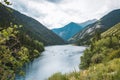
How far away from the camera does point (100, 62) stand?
57938mm

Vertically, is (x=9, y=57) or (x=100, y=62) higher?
(x=9, y=57)

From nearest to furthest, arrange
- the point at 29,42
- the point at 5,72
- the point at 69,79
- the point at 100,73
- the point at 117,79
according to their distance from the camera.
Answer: the point at 5,72
the point at 117,79
the point at 100,73
the point at 69,79
the point at 29,42

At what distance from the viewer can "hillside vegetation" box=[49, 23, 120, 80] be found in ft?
31.3

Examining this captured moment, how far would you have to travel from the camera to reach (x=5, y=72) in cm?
535

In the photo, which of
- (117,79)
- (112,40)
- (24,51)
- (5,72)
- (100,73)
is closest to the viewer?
(5,72)

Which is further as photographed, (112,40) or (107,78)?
(112,40)

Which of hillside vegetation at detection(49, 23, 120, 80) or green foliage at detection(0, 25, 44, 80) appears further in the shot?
hillside vegetation at detection(49, 23, 120, 80)

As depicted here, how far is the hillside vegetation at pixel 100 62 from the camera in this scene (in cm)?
955

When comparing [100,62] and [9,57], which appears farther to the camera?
[100,62]

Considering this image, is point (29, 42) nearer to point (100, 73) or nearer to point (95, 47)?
point (95, 47)

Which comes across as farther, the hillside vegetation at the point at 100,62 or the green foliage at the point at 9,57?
the hillside vegetation at the point at 100,62

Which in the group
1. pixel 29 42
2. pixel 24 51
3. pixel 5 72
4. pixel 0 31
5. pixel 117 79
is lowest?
pixel 117 79

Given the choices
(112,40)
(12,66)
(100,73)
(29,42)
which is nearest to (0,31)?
(12,66)

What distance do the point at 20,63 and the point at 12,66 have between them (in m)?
0.18
